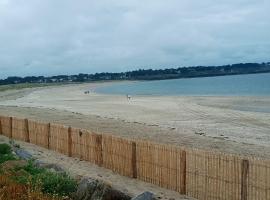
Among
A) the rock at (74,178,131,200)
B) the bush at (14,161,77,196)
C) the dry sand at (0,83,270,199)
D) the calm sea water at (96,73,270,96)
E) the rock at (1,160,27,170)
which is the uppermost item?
the rock at (74,178,131,200)

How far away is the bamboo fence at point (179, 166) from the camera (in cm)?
1130

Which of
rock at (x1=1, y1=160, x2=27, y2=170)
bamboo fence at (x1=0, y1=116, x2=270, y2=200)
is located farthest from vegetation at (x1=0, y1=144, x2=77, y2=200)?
bamboo fence at (x1=0, y1=116, x2=270, y2=200)

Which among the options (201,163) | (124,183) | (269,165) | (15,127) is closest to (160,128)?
(15,127)

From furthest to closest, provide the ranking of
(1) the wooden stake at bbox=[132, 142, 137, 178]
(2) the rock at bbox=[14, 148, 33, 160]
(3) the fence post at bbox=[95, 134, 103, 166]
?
(2) the rock at bbox=[14, 148, 33, 160]
(3) the fence post at bbox=[95, 134, 103, 166]
(1) the wooden stake at bbox=[132, 142, 137, 178]

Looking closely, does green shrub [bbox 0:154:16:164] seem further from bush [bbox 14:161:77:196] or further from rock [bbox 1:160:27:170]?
bush [bbox 14:161:77:196]

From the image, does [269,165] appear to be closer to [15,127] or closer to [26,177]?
[26,177]

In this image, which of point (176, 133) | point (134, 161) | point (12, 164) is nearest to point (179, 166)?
point (134, 161)

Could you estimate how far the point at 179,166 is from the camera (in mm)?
13352

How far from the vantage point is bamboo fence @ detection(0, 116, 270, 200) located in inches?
445

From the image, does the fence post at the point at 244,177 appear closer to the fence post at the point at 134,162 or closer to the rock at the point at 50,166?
the fence post at the point at 134,162

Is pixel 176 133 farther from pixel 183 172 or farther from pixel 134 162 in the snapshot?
pixel 183 172

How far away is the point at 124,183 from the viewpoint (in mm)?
14883

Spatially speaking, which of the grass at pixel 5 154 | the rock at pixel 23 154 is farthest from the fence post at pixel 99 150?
the grass at pixel 5 154

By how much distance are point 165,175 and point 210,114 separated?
82.3 ft
